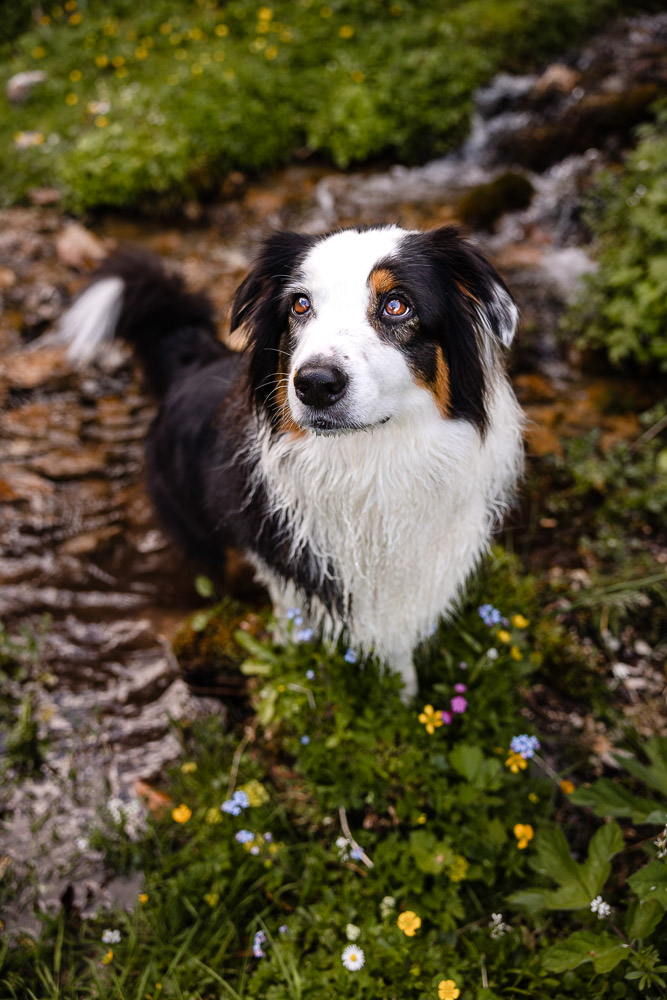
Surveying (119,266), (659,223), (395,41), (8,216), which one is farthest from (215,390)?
(395,41)

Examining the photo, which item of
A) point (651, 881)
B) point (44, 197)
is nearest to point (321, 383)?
point (651, 881)

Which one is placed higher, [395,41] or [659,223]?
[395,41]

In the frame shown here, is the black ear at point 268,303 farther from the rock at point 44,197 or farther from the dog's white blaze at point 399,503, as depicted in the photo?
the rock at point 44,197

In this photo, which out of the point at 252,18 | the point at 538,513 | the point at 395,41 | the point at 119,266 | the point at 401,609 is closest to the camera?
the point at 401,609

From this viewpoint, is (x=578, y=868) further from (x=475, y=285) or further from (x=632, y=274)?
(x=632, y=274)

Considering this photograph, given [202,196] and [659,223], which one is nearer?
[659,223]

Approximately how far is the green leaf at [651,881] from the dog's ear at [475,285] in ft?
5.07

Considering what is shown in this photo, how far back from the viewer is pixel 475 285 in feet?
6.44

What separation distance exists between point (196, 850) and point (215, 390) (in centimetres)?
184

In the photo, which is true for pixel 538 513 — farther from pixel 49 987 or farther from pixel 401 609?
pixel 49 987

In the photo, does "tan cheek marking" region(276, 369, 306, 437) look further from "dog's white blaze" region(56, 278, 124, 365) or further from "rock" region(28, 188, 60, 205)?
"rock" region(28, 188, 60, 205)

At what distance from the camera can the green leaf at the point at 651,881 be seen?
1572 millimetres

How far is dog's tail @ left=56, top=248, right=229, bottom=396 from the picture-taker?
299 centimetres

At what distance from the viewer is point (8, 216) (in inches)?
244
